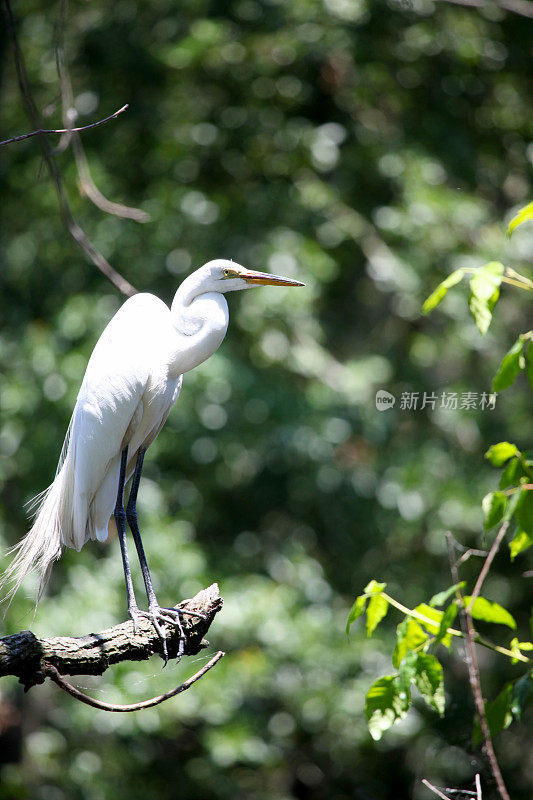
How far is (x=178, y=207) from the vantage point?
3.69m

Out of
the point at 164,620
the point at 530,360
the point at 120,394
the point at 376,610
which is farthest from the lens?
the point at 120,394

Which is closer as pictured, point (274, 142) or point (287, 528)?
point (274, 142)

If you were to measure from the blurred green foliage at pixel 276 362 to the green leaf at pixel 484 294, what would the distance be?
2205 mm

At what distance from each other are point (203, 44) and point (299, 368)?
1424 mm

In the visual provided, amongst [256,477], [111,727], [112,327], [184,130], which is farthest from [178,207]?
[111,727]

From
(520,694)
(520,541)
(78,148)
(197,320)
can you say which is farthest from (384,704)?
(78,148)

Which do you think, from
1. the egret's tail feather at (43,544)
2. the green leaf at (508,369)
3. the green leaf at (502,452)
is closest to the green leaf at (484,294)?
the green leaf at (508,369)

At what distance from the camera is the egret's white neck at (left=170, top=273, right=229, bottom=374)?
1.71 meters

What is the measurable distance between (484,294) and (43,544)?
1.20 m

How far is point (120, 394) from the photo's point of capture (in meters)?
1.86

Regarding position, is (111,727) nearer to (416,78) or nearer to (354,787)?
(354,787)

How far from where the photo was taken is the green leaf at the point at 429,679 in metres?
1.25

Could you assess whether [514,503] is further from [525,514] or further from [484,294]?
[484,294]

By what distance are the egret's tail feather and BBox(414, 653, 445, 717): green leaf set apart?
926 millimetres
